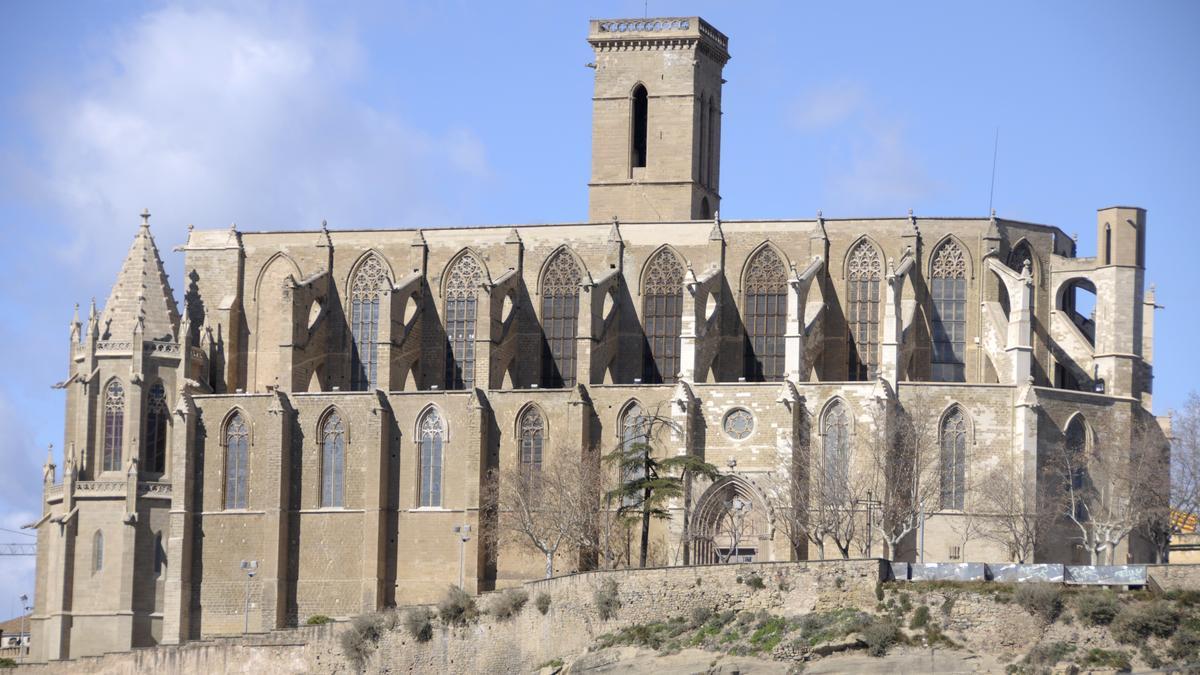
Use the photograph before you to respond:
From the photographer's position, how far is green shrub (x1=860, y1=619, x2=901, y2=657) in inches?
3216

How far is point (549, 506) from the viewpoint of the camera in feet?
327

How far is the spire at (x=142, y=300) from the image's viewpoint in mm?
107875

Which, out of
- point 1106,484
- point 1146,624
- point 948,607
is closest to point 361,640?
point 948,607

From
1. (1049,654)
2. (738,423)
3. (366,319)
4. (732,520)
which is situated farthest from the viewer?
(366,319)

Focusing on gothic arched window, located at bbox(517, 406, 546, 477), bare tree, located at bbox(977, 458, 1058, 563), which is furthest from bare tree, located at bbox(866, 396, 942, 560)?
gothic arched window, located at bbox(517, 406, 546, 477)

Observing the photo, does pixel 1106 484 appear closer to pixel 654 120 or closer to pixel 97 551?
pixel 654 120

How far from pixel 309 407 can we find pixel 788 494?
18.3 metres

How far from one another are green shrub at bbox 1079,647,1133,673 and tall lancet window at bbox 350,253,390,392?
36680 mm


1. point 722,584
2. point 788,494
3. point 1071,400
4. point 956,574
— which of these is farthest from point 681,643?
point 1071,400

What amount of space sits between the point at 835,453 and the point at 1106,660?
21.8m

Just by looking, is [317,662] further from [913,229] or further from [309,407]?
[913,229]

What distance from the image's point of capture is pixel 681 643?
280 ft

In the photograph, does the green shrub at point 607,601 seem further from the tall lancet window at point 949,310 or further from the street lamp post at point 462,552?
the tall lancet window at point 949,310

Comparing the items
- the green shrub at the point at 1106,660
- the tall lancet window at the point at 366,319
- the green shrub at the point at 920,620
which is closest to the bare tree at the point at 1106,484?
the green shrub at the point at 920,620
